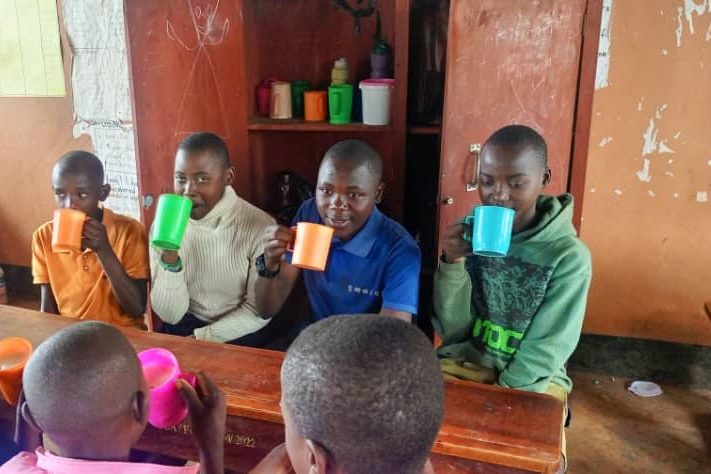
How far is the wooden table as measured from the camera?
1.18 metres

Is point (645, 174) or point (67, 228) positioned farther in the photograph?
point (645, 174)

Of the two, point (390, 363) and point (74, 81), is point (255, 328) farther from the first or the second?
point (74, 81)

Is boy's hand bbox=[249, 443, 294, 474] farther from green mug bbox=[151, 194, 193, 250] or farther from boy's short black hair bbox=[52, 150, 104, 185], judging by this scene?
boy's short black hair bbox=[52, 150, 104, 185]

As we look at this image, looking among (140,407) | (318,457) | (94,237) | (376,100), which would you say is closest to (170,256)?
(94,237)

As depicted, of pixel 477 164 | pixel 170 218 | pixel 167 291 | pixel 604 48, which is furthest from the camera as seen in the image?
pixel 604 48

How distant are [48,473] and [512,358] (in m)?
1.21

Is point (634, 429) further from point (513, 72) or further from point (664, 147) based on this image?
point (513, 72)

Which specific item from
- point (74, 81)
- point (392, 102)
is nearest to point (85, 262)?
point (392, 102)

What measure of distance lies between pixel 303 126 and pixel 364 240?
1097 millimetres

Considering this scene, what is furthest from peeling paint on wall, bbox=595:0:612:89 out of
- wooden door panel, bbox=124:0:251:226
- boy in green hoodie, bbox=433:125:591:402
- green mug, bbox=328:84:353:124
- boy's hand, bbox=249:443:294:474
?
boy's hand, bbox=249:443:294:474

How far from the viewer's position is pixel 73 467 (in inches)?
41.8

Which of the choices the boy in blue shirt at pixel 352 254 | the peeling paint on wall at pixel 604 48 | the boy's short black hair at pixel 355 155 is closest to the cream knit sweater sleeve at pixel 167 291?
the boy in blue shirt at pixel 352 254

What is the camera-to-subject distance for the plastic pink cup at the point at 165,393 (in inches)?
49.2

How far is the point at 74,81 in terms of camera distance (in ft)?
12.2
